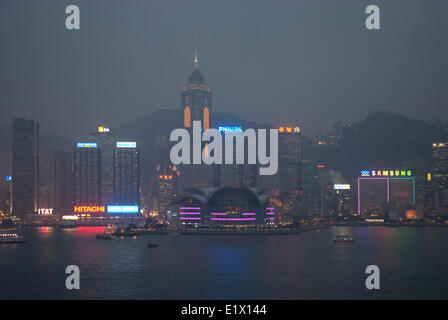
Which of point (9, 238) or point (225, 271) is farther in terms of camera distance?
point (9, 238)

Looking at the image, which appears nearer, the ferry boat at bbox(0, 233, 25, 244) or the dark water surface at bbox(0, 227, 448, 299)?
the dark water surface at bbox(0, 227, 448, 299)

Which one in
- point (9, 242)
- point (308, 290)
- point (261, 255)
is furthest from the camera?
point (9, 242)

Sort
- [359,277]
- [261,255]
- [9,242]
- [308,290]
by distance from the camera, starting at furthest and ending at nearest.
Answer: [9,242] < [261,255] < [359,277] < [308,290]

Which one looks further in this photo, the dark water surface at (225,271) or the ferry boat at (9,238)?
the ferry boat at (9,238)

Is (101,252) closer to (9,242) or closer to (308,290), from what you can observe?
(9,242)

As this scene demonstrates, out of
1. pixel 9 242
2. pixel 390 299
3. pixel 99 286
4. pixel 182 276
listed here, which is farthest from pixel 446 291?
pixel 9 242
